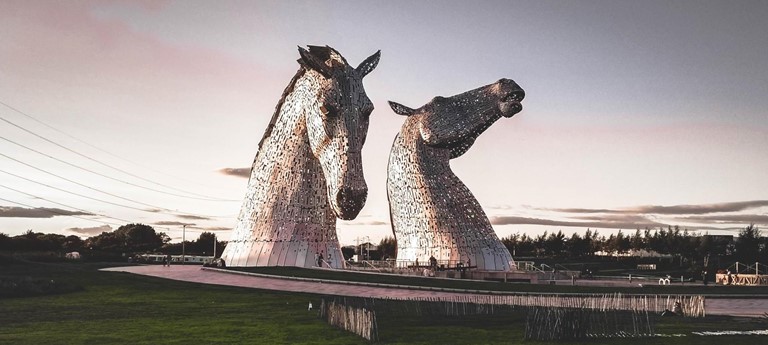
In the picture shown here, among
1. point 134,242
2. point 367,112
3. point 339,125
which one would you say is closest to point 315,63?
point 339,125

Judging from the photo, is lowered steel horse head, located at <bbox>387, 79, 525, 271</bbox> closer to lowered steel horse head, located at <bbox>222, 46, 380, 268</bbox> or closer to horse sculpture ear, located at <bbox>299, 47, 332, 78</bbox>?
lowered steel horse head, located at <bbox>222, 46, 380, 268</bbox>

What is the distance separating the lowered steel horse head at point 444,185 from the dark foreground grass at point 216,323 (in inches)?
648

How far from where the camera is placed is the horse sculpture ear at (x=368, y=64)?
23973mm

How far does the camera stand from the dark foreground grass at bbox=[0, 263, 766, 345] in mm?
12594

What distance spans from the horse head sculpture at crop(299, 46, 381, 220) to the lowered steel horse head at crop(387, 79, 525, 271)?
1377cm

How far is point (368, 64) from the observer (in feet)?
81.4

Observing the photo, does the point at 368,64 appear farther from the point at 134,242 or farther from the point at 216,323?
the point at 134,242

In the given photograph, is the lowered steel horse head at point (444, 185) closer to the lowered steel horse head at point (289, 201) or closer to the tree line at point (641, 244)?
the lowered steel horse head at point (289, 201)

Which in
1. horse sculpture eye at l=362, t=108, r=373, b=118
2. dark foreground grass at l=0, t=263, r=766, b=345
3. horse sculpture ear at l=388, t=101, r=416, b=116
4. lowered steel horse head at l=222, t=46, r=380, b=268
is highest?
horse sculpture ear at l=388, t=101, r=416, b=116

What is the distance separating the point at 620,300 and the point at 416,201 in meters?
20.2

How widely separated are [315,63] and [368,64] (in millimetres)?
2507

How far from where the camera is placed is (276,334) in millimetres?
13117

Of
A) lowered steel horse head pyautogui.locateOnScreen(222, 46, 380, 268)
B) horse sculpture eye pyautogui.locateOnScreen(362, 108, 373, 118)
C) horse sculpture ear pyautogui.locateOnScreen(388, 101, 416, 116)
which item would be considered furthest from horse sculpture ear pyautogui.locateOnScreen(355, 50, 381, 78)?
horse sculpture ear pyautogui.locateOnScreen(388, 101, 416, 116)

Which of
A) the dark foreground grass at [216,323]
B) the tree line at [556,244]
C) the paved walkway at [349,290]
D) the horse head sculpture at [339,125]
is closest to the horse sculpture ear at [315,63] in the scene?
the horse head sculpture at [339,125]
